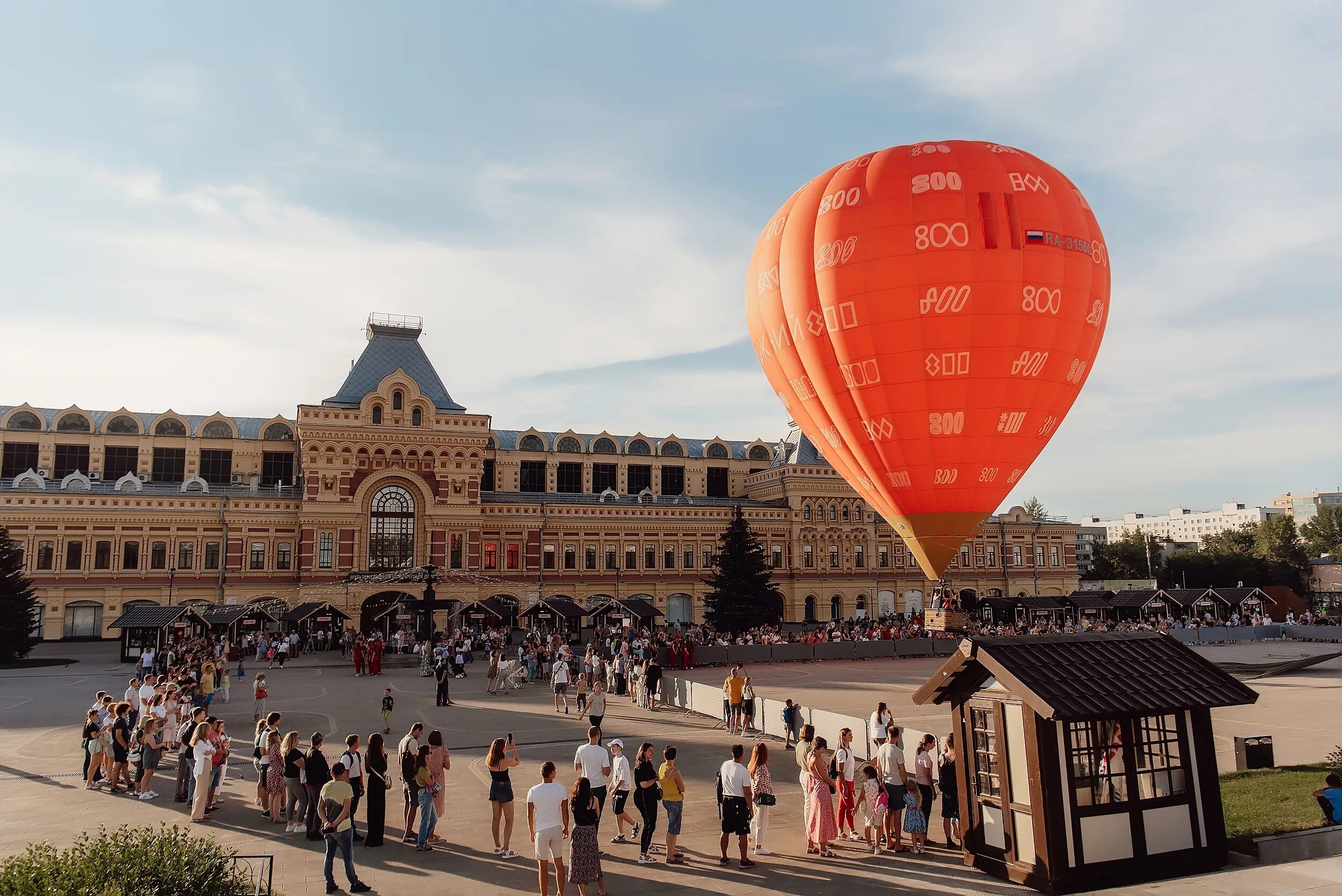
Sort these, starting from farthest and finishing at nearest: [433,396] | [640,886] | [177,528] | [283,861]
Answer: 1. [433,396]
2. [177,528]
3. [283,861]
4. [640,886]

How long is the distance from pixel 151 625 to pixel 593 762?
1379 inches

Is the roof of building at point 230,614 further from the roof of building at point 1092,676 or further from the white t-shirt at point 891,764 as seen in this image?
the roof of building at point 1092,676

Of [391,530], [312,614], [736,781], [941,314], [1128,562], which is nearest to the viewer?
[736,781]

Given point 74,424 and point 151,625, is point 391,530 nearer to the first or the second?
point 151,625

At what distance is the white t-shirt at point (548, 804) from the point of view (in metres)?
10.9

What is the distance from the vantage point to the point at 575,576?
63781 mm

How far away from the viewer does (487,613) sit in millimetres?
50375

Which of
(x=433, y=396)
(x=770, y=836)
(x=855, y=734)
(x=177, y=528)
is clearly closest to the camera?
(x=770, y=836)

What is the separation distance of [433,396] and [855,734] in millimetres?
48450

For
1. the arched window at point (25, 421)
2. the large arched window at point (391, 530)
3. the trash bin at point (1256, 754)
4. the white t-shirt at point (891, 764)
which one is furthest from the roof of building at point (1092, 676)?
the arched window at point (25, 421)

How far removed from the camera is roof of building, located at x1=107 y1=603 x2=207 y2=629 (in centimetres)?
4044

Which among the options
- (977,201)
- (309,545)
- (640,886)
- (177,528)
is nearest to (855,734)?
(640,886)

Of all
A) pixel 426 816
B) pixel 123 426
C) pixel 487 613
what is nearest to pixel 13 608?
pixel 123 426

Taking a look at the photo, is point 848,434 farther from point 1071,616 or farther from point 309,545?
point 1071,616
